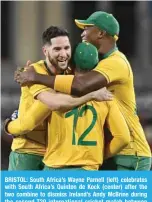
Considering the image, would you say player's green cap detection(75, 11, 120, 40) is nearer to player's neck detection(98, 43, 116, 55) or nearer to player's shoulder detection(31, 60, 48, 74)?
player's neck detection(98, 43, 116, 55)

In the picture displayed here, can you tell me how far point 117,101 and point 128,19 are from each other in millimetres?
5515

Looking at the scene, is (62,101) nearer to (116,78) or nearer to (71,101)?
(71,101)

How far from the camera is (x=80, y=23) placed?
452 cm

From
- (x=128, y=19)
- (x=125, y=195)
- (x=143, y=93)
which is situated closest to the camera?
(x=125, y=195)

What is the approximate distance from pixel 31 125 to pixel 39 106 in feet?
0.44

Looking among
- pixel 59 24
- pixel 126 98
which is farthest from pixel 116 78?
pixel 59 24

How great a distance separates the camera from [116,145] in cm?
420

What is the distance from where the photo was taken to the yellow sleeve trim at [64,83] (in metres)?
4.16

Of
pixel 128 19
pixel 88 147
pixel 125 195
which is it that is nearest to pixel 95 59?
pixel 88 147

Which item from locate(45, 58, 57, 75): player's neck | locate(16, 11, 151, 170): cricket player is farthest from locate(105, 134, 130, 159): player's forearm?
locate(45, 58, 57, 75): player's neck

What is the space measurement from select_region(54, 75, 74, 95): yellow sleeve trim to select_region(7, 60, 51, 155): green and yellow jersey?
76 mm

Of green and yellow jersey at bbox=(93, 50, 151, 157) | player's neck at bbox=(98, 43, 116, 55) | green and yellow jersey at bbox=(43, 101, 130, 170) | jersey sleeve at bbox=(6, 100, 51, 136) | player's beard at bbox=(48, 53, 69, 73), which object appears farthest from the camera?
player's neck at bbox=(98, 43, 116, 55)

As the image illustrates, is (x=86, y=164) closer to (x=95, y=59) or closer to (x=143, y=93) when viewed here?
(x=95, y=59)

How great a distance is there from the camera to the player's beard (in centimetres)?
423
